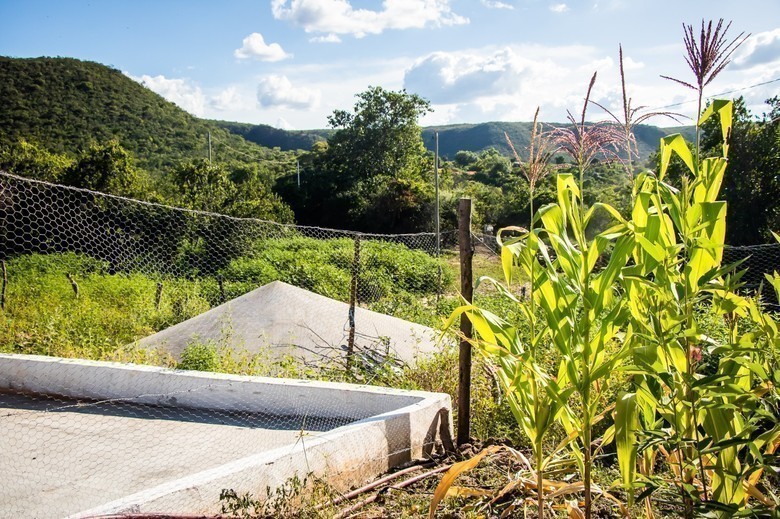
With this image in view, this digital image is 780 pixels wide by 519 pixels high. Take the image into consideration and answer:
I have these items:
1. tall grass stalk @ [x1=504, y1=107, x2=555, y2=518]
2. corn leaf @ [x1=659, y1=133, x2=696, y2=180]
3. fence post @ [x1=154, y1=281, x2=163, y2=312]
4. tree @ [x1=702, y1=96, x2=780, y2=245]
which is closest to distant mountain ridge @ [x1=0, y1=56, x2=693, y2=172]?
tree @ [x1=702, y1=96, x2=780, y2=245]

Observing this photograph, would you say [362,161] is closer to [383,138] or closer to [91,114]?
[383,138]

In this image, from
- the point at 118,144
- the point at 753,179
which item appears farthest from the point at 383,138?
the point at 753,179

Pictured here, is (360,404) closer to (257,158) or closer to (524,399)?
(524,399)

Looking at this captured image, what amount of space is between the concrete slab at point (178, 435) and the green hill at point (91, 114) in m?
30.3

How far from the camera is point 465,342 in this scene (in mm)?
3254

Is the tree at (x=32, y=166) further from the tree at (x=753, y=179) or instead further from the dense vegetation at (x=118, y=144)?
the tree at (x=753, y=179)

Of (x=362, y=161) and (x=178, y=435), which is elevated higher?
(x=362, y=161)

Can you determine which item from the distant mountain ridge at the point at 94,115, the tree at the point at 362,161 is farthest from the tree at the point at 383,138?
the distant mountain ridge at the point at 94,115

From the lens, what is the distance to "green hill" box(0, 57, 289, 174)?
33.2 m

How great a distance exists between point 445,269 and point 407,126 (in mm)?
18703

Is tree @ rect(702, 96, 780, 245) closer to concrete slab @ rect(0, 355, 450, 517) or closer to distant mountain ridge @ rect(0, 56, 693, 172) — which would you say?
concrete slab @ rect(0, 355, 450, 517)

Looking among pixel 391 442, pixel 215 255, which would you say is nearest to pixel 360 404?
pixel 391 442

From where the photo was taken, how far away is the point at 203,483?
230 centimetres

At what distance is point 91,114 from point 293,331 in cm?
3727
